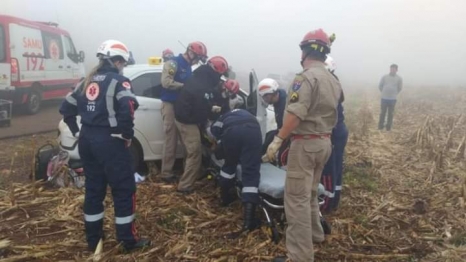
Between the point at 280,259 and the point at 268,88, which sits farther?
the point at 268,88

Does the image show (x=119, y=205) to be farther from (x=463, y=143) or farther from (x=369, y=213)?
(x=463, y=143)

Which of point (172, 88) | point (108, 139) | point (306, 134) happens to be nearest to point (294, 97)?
point (306, 134)

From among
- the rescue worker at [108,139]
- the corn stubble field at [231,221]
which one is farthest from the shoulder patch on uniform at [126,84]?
the corn stubble field at [231,221]

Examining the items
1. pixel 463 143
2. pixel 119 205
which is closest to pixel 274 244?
pixel 119 205

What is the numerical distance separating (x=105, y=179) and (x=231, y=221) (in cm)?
151

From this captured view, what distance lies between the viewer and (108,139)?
388cm

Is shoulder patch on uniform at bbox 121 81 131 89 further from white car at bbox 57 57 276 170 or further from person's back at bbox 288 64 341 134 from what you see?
white car at bbox 57 57 276 170

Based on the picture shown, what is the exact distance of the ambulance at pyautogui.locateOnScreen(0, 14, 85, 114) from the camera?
433 inches

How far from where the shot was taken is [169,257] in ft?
13.4

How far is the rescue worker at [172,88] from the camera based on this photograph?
5.84 meters

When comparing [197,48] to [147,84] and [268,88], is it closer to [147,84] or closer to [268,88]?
[147,84]

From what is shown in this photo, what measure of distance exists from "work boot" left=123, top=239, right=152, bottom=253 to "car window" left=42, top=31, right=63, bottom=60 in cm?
1003

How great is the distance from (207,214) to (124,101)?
6.01 ft

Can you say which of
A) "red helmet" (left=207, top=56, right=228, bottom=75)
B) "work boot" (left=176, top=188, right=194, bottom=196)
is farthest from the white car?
"work boot" (left=176, top=188, right=194, bottom=196)
